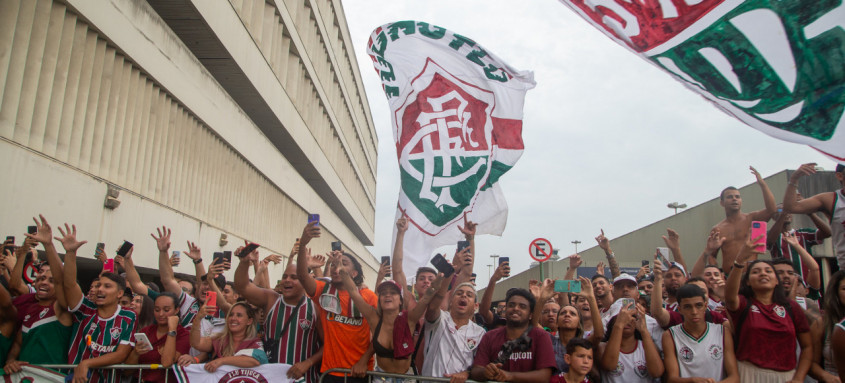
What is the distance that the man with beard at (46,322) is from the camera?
560 cm

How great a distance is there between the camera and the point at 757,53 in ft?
13.6

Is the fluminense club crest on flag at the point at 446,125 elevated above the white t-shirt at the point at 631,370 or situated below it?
above

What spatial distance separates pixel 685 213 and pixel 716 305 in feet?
59.3

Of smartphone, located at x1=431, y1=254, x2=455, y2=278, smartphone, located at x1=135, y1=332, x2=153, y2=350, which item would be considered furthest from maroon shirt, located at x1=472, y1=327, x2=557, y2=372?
smartphone, located at x1=135, y1=332, x2=153, y2=350

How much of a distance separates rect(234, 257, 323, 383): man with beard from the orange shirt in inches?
5.9

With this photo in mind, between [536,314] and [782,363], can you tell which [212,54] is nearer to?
[536,314]

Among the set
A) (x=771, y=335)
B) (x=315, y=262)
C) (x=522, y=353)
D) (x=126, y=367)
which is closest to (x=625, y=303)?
(x=522, y=353)

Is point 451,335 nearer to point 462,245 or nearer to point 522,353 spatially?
point 522,353

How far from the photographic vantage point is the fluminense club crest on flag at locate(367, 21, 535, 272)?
7.06m

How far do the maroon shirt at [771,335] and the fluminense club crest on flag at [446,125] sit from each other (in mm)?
2998

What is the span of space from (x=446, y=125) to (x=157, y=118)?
8291mm

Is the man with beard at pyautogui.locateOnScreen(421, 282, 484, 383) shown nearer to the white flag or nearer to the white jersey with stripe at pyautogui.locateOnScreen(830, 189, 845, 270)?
the white flag

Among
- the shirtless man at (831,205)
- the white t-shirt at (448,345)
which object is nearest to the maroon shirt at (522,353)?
the white t-shirt at (448,345)

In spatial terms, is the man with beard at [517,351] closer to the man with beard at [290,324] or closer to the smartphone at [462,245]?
the smartphone at [462,245]
